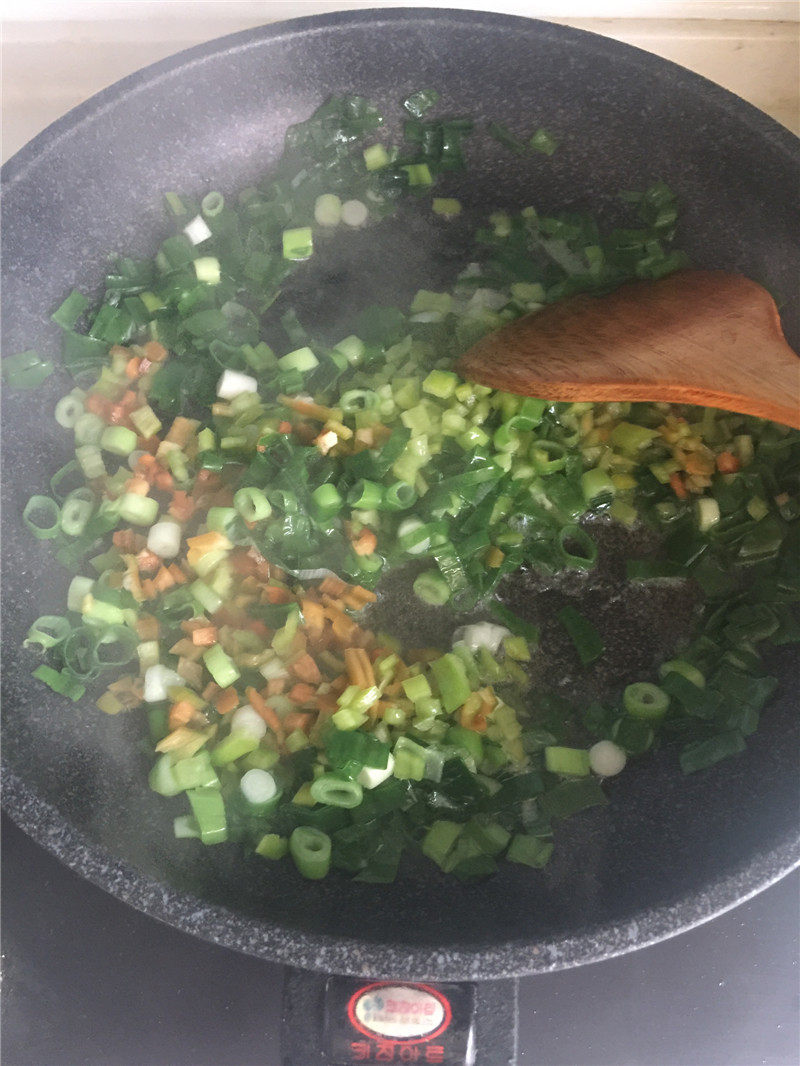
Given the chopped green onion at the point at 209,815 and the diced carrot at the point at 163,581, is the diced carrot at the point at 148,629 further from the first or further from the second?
the chopped green onion at the point at 209,815

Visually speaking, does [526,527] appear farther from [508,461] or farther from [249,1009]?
[249,1009]

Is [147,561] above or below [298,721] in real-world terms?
above

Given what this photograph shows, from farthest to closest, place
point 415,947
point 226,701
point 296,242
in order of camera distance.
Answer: point 296,242 → point 226,701 → point 415,947

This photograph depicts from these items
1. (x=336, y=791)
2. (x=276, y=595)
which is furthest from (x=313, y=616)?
(x=336, y=791)

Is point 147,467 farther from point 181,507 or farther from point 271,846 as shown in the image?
point 271,846

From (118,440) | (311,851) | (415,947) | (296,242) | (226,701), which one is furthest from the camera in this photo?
(296,242)

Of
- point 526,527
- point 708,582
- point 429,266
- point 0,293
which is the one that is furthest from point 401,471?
point 0,293
